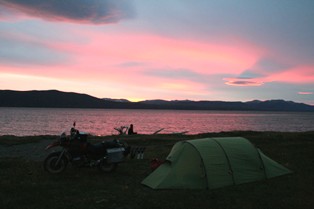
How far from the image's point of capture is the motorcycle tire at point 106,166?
498 inches

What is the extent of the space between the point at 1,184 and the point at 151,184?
5078mm

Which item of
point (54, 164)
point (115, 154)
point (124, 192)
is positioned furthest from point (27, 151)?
point (124, 192)

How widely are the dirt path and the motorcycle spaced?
4656 mm

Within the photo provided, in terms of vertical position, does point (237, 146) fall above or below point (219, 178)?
above

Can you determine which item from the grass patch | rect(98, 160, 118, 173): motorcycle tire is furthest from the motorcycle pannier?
the grass patch

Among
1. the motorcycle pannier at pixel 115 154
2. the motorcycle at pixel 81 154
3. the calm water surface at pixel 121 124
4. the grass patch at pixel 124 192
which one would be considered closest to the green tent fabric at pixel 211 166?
the grass patch at pixel 124 192

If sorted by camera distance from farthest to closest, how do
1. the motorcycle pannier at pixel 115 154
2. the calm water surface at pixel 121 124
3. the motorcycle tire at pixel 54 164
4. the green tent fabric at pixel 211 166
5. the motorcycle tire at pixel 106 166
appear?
the calm water surface at pixel 121 124 < the motorcycle pannier at pixel 115 154 < the motorcycle tire at pixel 106 166 < the motorcycle tire at pixel 54 164 < the green tent fabric at pixel 211 166

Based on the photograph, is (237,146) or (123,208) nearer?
(123,208)

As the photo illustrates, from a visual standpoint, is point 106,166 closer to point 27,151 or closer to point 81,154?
point 81,154

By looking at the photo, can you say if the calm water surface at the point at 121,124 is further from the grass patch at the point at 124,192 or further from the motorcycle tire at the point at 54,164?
the grass patch at the point at 124,192

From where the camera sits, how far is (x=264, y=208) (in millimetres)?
8461

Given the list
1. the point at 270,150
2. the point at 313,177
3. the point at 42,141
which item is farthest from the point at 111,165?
the point at 42,141

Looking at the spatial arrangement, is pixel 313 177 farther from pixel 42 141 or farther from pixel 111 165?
pixel 42 141

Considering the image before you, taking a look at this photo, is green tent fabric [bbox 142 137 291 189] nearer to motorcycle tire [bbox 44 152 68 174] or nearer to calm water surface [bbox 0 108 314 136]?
motorcycle tire [bbox 44 152 68 174]
